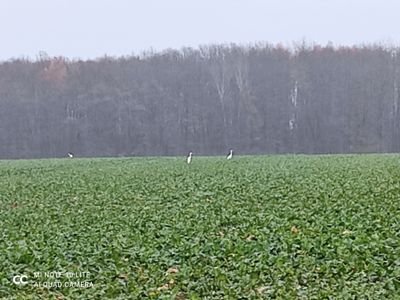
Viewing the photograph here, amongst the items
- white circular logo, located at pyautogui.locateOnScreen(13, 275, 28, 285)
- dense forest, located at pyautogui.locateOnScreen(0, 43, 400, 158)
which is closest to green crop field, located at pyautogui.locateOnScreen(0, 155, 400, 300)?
white circular logo, located at pyautogui.locateOnScreen(13, 275, 28, 285)

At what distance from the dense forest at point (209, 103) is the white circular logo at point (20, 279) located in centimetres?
4999

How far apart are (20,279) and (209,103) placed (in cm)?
5579

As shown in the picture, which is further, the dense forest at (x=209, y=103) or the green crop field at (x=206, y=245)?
the dense forest at (x=209, y=103)

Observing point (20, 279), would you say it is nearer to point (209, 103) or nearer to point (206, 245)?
point (206, 245)

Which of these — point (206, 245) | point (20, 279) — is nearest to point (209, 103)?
point (206, 245)

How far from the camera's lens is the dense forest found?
189 ft

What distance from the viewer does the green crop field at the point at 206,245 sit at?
17.5ft

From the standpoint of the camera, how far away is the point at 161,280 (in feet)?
18.4

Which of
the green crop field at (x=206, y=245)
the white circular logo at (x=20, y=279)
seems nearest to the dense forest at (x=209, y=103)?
the green crop field at (x=206, y=245)

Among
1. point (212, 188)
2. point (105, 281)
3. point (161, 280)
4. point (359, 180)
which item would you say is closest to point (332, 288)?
point (161, 280)

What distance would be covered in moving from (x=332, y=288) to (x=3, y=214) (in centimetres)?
716

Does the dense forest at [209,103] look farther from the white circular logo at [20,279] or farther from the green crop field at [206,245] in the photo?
the white circular logo at [20,279]

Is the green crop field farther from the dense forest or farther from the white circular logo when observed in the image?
the dense forest

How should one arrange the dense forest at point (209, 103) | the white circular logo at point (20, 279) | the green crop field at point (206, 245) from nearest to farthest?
the green crop field at point (206, 245)
the white circular logo at point (20, 279)
the dense forest at point (209, 103)
